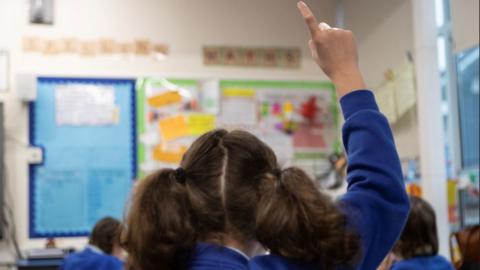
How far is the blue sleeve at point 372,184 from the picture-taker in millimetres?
840

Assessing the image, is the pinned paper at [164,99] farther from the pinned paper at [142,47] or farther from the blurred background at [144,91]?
the pinned paper at [142,47]

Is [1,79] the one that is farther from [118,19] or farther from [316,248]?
[316,248]

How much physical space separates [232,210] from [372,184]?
0.19 meters

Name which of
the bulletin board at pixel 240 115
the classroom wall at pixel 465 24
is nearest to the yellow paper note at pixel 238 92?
the bulletin board at pixel 240 115

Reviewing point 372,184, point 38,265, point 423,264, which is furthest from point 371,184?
point 38,265

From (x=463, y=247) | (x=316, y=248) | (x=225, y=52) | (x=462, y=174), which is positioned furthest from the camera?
(x=225, y=52)

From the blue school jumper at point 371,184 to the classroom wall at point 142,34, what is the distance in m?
3.41

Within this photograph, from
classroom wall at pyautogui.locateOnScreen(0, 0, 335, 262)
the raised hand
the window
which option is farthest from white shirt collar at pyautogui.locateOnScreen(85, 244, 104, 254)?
the raised hand

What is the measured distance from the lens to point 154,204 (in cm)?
86

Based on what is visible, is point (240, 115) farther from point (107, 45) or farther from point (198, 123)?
point (107, 45)

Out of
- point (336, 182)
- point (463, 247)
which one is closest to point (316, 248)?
point (463, 247)

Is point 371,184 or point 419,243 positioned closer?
point 371,184

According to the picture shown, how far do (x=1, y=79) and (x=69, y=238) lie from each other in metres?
1.06

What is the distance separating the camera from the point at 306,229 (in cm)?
81
